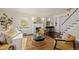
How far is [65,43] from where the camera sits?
2834mm

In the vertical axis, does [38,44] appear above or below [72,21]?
below

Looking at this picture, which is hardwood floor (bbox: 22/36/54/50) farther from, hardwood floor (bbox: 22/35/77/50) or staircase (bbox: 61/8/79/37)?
staircase (bbox: 61/8/79/37)

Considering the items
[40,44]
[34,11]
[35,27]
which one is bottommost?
[40,44]

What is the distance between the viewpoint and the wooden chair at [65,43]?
2.81 metres

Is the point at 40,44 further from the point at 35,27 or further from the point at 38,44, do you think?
the point at 35,27

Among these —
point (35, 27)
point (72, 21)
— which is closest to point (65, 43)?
point (72, 21)

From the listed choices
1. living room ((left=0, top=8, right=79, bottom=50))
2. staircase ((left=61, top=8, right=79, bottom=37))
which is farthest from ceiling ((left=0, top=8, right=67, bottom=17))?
staircase ((left=61, top=8, right=79, bottom=37))

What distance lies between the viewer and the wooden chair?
2.81m

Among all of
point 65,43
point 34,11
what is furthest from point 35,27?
point 65,43
